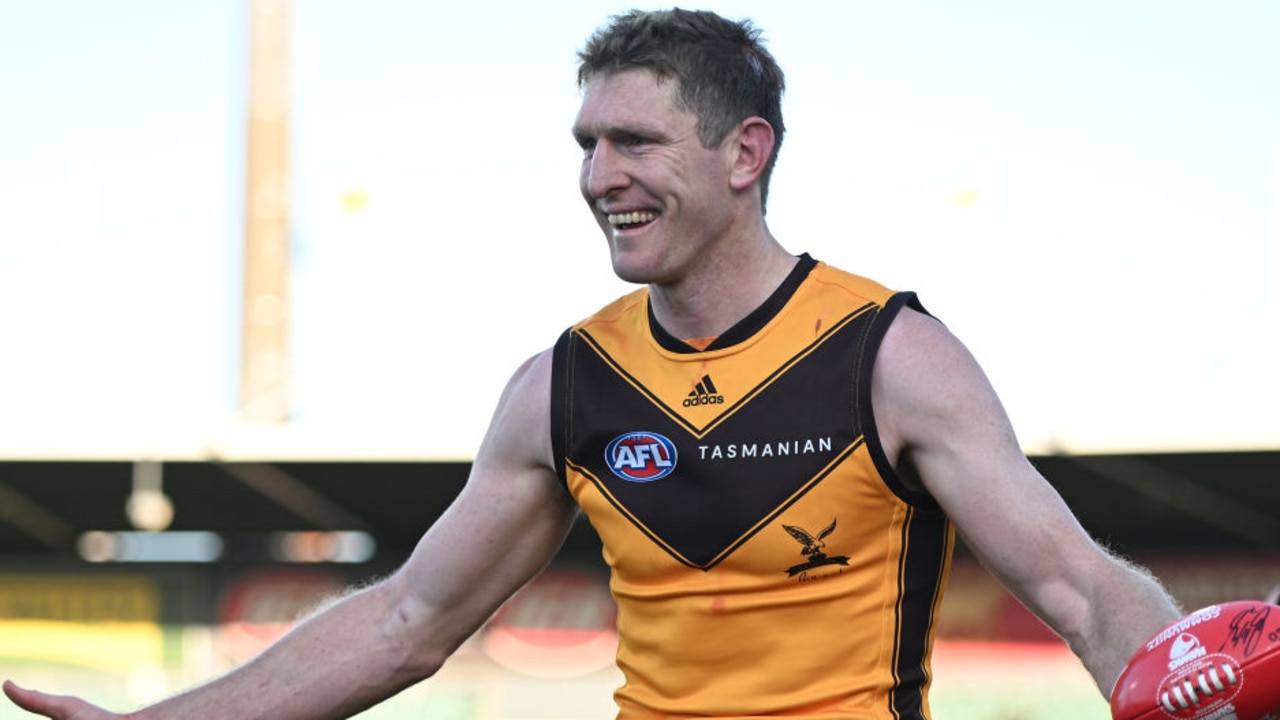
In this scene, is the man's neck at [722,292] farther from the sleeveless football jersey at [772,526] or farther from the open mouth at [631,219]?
the open mouth at [631,219]

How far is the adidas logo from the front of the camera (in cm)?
400

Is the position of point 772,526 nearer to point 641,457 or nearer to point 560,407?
point 641,457

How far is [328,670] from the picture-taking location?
4.42m

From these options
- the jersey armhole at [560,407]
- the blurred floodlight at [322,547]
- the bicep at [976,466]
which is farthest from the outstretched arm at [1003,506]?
the blurred floodlight at [322,547]

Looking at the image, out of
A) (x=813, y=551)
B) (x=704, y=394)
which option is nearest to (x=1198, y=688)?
(x=813, y=551)

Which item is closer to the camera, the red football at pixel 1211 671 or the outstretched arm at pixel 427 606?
the red football at pixel 1211 671

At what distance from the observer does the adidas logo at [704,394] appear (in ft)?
13.1

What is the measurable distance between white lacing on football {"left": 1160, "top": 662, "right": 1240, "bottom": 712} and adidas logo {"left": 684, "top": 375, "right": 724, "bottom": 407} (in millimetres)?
1089

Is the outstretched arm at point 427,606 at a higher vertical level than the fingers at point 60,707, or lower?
higher

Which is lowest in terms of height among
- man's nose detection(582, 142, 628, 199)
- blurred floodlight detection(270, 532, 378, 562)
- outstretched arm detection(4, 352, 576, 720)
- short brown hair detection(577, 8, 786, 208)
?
blurred floodlight detection(270, 532, 378, 562)

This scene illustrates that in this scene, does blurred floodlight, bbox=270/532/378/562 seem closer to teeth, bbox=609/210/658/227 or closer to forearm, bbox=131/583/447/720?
forearm, bbox=131/583/447/720

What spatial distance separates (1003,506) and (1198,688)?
54cm
